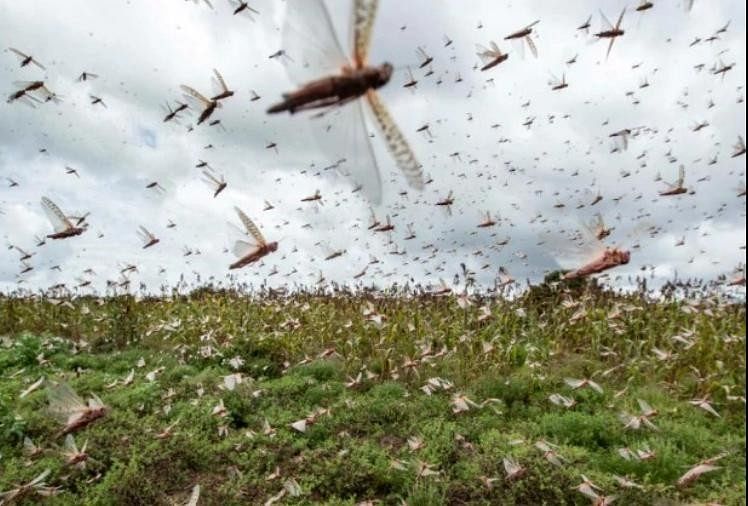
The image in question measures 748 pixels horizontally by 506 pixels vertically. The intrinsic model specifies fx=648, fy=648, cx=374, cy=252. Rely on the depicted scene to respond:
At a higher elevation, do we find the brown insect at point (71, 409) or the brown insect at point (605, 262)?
the brown insect at point (605, 262)

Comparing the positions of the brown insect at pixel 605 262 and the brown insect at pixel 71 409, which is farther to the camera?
the brown insect at pixel 71 409

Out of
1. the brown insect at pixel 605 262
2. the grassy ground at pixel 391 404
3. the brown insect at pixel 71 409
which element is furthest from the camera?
the grassy ground at pixel 391 404

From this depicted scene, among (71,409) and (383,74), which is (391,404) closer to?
(71,409)

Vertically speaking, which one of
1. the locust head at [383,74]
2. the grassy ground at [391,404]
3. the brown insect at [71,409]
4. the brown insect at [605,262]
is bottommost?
the grassy ground at [391,404]

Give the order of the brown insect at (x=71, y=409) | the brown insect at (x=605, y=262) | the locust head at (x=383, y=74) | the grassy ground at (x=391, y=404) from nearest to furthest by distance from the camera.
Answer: the locust head at (x=383, y=74), the brown insect at (x=605, y=262), the brown insect at (x=71, y=409), the grassy ground at (x=391, y=404)

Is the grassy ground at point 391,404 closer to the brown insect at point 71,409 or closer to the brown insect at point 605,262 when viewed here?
the brown insect at point 71,409

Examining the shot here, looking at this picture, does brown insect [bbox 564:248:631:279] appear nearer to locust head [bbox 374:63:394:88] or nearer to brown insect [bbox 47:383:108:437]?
locust head [bbox 374:63:394:88]

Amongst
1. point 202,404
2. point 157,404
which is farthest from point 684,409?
point 157,404

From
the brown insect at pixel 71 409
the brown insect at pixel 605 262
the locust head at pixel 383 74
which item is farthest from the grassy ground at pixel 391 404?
the locust head at pixel 383 74

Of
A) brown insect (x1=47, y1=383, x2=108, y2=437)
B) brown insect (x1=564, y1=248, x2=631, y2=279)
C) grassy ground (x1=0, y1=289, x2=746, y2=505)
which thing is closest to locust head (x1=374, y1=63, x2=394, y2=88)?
brown insect (x1=564, y1=248, x2=631, y2=279)
